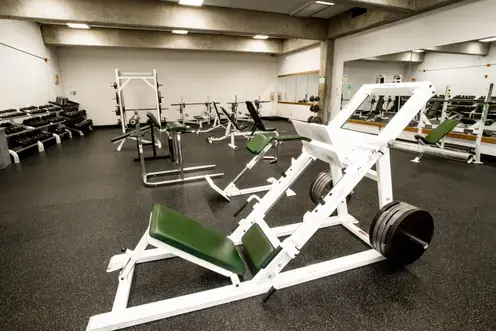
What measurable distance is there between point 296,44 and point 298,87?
5.39 feet

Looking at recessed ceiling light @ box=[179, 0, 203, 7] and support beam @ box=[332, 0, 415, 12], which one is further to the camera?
recessed ceiling light @ box=[179, 0, 203, 7]

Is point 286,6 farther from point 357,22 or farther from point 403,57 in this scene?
point 403,57

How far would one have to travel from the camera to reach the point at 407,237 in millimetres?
1605

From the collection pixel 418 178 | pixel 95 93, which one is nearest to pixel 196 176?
pixel 418 178

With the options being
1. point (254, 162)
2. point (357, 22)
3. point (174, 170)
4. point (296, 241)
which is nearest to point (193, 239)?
point (296, 241)

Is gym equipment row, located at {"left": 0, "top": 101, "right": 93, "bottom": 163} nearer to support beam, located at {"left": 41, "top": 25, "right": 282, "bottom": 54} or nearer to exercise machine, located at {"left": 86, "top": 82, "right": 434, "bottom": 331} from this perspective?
support beam, located at {"left": 41, "top": 25, "right": 282, "bottom": 54}

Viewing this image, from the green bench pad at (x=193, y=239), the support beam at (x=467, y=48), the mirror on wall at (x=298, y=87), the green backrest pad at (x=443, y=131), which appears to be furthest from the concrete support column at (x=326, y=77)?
the green bench pad at (x=193, y=239)

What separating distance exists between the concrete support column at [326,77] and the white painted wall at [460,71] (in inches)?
93.9

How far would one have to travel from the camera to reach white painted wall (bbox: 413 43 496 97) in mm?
4737

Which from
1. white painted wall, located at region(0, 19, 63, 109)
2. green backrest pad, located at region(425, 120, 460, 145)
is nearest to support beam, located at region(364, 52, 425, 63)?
green backrest pad, located at region(425, 120, 460, 145)

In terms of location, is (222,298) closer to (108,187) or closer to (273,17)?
(108,187)

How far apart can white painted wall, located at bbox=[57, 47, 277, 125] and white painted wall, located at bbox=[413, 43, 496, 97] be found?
618 centimetres

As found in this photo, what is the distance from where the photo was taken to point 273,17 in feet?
21.0

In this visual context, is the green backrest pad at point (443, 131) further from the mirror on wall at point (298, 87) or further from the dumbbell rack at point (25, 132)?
the dumbbell rack at point (25, 132)
